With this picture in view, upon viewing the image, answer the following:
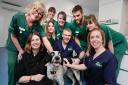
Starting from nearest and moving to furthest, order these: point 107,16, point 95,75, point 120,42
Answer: point 95,75
point 120,42
point 107,16

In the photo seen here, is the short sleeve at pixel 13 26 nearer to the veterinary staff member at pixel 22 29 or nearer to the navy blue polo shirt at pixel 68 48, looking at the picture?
the veterinary staff member at pixel 22 29

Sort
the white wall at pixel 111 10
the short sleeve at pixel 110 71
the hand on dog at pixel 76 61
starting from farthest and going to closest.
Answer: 1. the white wall at pixel 111 10
2. the hand on dog at pixel 76 61
3. the short sleeve at pixel 110 71

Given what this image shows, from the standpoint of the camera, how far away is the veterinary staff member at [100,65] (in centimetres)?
Answer: 179

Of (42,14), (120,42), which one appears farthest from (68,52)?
(120,42)

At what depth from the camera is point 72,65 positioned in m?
2.27

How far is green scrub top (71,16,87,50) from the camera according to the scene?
2.60 meters

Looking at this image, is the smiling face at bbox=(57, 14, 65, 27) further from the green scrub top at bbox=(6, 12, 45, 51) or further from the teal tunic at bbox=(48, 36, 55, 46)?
the green scrub top at bbox=(6, 12, 45, 51)

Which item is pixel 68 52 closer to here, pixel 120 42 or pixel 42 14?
pixel 42 14

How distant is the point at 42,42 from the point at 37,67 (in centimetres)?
30

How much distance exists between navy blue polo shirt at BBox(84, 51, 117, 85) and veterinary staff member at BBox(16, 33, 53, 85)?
1.72 feet

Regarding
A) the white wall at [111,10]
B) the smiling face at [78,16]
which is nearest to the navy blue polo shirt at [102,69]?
the smiling face at [78,16]

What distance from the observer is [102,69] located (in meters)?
1.84

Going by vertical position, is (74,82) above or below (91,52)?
below

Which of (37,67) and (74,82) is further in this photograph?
(74,82)
